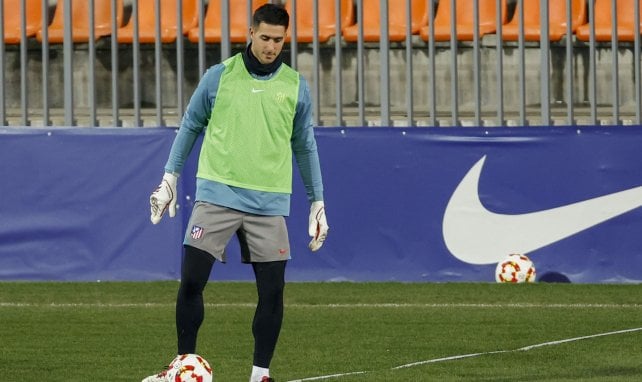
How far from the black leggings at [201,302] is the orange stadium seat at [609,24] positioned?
7241 millimetres

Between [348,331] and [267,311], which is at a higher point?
[267,311]

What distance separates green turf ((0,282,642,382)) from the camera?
25.3 ft

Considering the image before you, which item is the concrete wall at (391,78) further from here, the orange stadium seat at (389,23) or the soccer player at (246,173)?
the soccer player at (246,173)

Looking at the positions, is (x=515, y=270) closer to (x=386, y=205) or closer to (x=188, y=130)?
(x=386, y=205)

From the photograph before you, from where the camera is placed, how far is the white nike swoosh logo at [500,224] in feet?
41.4

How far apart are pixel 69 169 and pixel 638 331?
218 inches

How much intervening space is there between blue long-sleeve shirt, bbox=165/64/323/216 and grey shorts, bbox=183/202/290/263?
0.13 ft

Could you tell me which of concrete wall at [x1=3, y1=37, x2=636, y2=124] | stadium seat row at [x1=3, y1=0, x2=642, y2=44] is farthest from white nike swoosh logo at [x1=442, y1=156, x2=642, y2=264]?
stadium seat row at [x1=3, y1=0, x2=642, y2=44]

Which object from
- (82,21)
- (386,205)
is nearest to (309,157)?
(386,205)

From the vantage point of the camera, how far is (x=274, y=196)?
6891mm

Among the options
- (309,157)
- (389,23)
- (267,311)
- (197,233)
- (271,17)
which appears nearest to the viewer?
(271,17)

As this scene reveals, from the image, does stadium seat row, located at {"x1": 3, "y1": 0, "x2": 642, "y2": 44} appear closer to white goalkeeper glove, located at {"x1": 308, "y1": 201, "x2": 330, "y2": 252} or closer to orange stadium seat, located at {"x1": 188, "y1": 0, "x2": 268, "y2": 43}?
orange stadium seat, located at {"x1": 188, "y1": 0, "x2": 268, "y2": 43}

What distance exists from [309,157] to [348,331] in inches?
107

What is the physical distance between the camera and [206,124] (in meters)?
6.98
